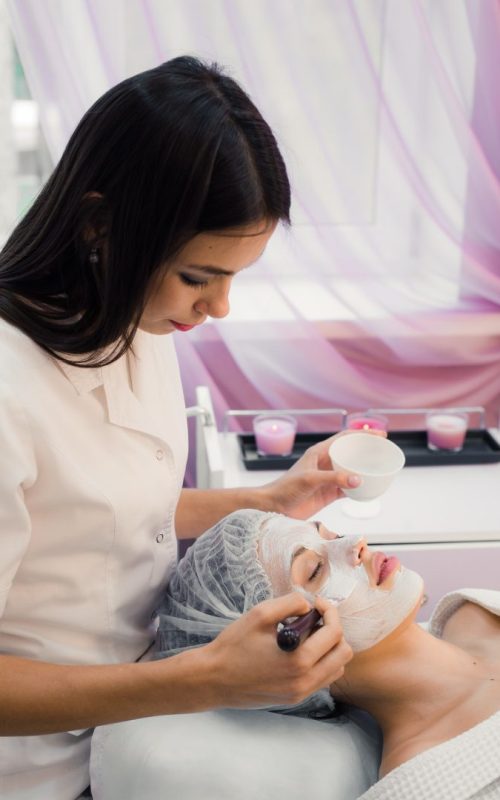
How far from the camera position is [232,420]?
93.4 inches

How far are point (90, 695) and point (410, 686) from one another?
0.50m

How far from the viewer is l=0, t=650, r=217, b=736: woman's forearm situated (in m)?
1.04

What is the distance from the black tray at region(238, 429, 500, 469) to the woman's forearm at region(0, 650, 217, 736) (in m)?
1.04

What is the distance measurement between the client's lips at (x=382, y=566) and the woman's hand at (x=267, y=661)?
0.29 m

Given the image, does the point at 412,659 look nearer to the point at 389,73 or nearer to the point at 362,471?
the point at 362,471

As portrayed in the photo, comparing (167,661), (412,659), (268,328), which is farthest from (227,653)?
(268,328)

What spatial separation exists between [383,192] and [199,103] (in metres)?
1.26

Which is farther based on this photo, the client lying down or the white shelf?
the white shelf

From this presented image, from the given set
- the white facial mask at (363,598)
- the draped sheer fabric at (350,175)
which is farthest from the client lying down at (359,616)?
the draped sheer fabric at (350,175)

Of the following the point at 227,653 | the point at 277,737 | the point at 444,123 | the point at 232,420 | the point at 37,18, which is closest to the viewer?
the point at 227,653

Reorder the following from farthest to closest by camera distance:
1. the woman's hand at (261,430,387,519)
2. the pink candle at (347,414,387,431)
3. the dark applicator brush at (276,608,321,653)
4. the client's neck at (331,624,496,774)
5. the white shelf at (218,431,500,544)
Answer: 1. the pink candle at (347,414,387,431)
2. the white shelf at (218,431,500,544)
3. the woman's hand at (261,430,387,519)
4. the client's neck at (331,624,496,774)
5. the dark applicator brush at (276,608,321,653)

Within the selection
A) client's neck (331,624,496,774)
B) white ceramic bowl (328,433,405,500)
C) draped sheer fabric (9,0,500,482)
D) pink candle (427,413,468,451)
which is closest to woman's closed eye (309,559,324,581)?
client's neck (331,624,496,774)

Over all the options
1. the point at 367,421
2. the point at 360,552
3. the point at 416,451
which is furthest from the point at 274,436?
the point at 360,552

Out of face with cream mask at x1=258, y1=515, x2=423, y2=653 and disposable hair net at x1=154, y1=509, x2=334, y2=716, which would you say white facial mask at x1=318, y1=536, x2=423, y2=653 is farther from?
disposable hair net at x1=154, y1=509, x2=334, y2=716
